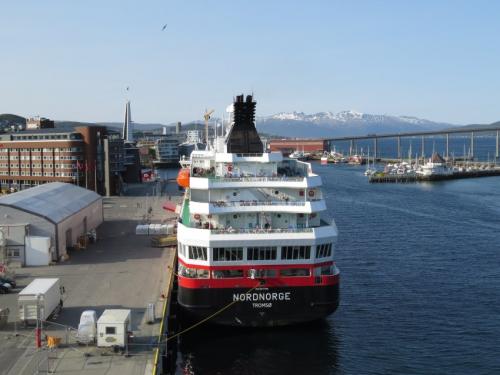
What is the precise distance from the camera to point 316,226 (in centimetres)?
2878

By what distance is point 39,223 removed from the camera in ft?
114

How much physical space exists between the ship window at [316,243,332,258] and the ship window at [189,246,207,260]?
5.11 metres

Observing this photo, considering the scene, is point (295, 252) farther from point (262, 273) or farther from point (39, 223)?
point (39, 223)

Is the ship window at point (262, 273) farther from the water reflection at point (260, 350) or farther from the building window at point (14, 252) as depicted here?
the building window at point (14, 252)

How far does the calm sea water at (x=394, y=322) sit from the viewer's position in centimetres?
2439

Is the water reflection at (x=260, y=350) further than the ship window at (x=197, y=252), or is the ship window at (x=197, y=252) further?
the ship window at (x=197, y=252)

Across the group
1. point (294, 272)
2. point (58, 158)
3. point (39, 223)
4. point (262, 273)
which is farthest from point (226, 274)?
point (58, 158)

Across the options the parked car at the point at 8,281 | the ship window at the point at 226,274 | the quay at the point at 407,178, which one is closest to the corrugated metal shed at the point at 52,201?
the parked car at the point at 8,281

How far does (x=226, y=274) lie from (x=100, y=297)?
21.6 feet

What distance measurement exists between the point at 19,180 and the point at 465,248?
2122 inches

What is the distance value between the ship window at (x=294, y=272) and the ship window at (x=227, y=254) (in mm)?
2026

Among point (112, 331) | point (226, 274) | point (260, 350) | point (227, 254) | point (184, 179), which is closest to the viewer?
point (112, 331)

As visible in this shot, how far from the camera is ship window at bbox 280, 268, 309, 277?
2608cm

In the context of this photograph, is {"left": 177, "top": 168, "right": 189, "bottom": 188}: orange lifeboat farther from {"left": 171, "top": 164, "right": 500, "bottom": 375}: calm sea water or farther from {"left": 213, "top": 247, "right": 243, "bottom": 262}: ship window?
{"left": 171, "top": 164, "right": 500, "bottom": 375}: calm sea water
